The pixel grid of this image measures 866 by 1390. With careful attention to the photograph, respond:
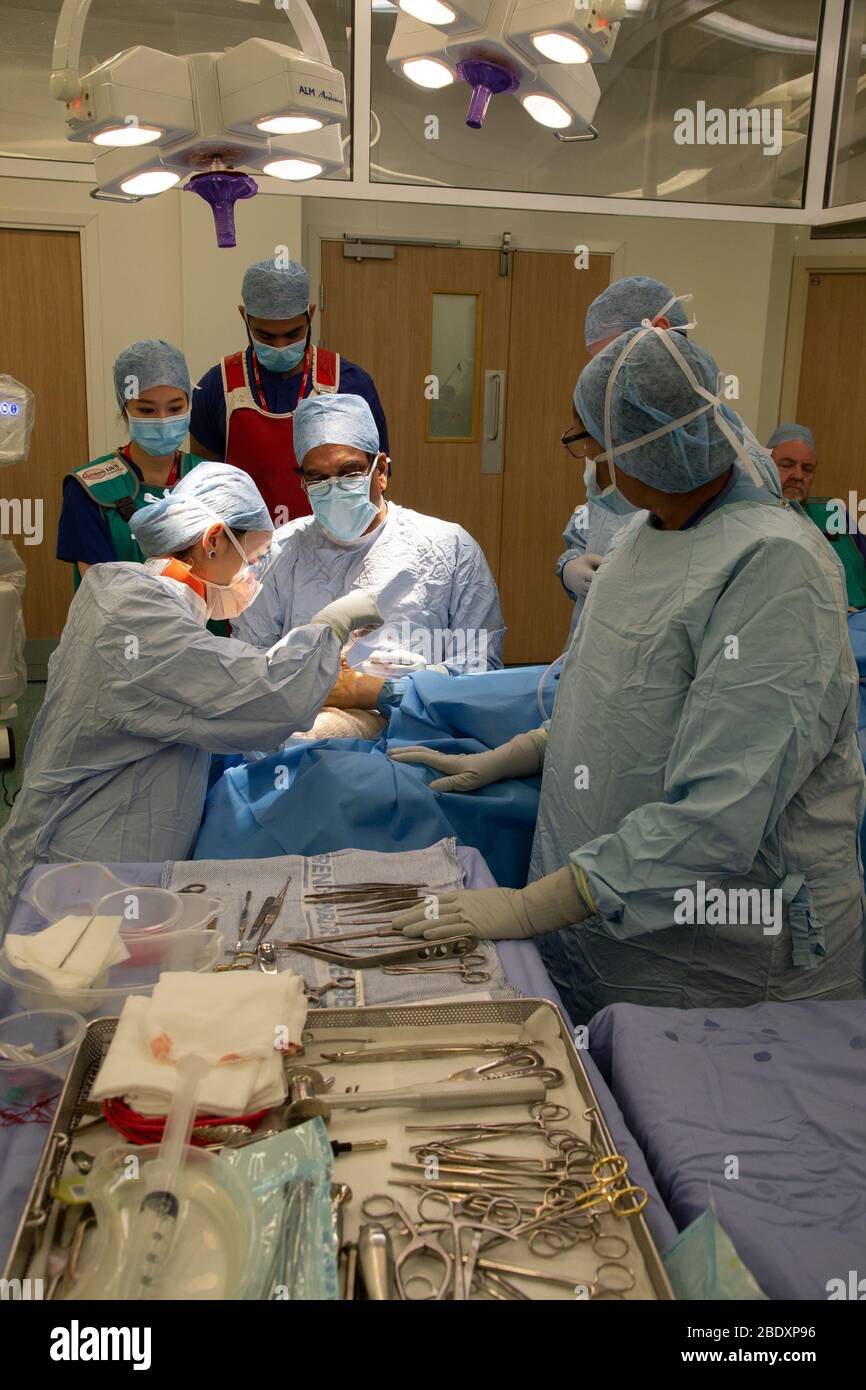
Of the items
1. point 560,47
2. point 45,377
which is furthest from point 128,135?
point 45,377

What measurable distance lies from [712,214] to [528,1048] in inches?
123

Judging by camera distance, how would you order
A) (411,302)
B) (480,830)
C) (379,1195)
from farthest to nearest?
(411,302) → (480,830) → (379,1195)

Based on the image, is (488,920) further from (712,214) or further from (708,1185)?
(712,214)

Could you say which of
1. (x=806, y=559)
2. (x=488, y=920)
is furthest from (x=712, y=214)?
(x=488, y=920)

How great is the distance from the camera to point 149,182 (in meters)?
2.27

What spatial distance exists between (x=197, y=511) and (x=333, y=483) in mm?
670

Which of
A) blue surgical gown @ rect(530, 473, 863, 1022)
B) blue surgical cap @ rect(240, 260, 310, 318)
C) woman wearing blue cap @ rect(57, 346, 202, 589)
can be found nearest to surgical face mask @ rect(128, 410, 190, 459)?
woman wearing blue cap @ rect(57, 346, 202, 589)

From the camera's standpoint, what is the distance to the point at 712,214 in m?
3.53

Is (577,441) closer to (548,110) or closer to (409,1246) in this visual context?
(548,110)

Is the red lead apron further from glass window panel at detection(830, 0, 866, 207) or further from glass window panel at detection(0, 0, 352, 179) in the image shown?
glass window panel at detection(830, 0, 866, 207)

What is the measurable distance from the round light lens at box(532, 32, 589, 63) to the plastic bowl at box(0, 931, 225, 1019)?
5.37 ft

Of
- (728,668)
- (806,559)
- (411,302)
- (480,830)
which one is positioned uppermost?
(411,302)

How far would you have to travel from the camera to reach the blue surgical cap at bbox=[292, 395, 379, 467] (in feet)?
9.23

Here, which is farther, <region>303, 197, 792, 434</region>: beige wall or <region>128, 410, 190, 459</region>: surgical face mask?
<region>303, 197, 792, 434</region>: beige wall
